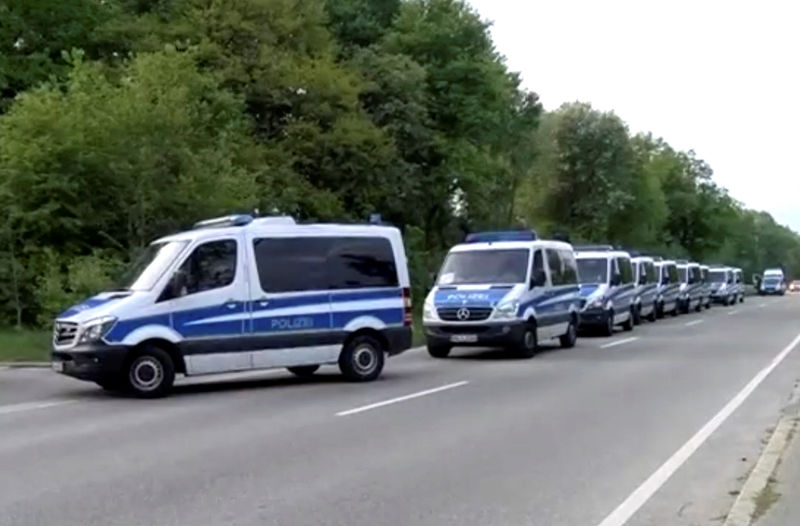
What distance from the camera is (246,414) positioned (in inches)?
574

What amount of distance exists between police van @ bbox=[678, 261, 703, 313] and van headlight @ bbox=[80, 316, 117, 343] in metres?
37.4

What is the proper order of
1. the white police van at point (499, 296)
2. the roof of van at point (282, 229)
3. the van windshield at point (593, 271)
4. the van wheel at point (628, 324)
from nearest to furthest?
the roof of van at point (282, 229)
the white police van at point (499, 296)
the van windshield at point (593, 271)
the van wheel at point (628, 324)

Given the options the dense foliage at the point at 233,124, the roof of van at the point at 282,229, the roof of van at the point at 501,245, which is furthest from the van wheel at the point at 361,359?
the dense foliage at the point at 233,124

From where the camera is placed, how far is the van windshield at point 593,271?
3450cm

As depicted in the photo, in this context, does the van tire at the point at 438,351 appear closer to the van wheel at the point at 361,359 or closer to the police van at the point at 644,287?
the van wheel at the point at 361,359

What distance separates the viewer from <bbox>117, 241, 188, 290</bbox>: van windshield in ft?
55.7

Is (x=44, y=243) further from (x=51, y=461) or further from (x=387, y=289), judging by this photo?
(x=51, y=461)

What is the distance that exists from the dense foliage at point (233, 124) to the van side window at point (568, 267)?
8.27 meters

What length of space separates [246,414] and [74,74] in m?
17.6

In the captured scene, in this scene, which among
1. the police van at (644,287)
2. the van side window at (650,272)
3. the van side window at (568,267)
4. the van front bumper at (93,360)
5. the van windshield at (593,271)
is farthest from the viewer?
the van side window at (650,272)

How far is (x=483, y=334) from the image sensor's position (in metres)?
23.3

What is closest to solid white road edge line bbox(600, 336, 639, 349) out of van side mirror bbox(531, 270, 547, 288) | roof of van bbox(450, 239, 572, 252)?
van side mirror bbox(531, 270, 547, 288)

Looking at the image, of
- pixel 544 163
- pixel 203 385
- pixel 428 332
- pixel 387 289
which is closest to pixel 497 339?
pixel 428 332

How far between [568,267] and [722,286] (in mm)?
41004
